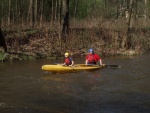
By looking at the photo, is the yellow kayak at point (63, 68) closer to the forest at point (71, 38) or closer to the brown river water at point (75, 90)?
the brown river water at point (75, 90)

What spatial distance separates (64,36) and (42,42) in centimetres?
160

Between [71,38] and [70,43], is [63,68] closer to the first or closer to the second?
[70,43]

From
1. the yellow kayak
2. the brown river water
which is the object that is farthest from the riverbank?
the yellow kayak

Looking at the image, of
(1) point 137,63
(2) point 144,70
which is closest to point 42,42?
(1) point 137,63

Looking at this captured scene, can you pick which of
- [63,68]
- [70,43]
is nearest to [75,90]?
[63,68]

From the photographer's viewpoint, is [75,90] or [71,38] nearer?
[75,90]

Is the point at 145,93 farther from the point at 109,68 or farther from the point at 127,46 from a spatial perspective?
the point at 127,46

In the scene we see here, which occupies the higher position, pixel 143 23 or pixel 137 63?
pixel 143 23

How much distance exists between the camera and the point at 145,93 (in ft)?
40.2

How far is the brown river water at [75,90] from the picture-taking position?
10.2 meters

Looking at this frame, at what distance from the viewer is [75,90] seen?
Result: 41.8 feet

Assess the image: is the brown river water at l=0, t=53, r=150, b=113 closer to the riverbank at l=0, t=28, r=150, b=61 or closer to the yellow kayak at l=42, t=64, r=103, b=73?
the yellow kayak at l=42, t=64, r=103, b=73

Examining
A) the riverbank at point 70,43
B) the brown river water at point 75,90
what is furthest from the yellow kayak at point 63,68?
the riverbank at point 70,43

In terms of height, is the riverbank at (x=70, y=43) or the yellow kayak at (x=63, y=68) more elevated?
the riverbank at (x=70, y=43)
